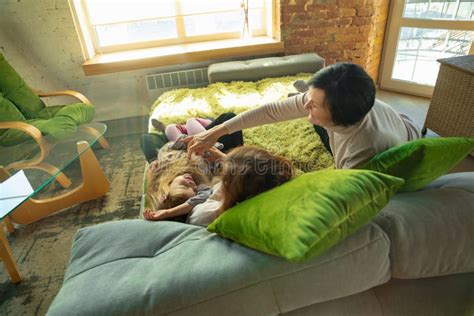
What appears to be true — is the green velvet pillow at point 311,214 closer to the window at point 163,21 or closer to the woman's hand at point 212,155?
the woman's hand at point 212,155

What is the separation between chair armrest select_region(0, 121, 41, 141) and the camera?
6.79 feet

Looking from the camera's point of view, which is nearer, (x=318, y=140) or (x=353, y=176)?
(x=353, y=176)

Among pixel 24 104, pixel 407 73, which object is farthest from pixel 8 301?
pixel 407 73

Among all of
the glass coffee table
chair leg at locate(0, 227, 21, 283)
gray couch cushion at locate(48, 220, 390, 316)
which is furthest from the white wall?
gray couch cushion at locate(48, 220, 390, 316)

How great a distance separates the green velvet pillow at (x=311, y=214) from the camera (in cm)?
65

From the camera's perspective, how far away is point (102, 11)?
305 cm

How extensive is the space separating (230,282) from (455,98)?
2.38m

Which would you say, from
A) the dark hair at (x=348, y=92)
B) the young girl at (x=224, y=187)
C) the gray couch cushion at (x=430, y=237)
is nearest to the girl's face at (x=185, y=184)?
the young girl at (x=224, y=187)

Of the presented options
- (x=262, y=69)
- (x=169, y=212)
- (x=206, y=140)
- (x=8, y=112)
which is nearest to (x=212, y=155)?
(x=206, y=140)

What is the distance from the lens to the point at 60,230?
195cm

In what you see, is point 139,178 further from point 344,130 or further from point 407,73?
point 407,73

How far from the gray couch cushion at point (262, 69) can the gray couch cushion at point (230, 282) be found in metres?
2.24

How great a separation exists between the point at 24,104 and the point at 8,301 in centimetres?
164

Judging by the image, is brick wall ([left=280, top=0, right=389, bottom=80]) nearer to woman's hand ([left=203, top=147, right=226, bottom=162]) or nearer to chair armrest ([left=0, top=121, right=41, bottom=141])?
woman's hand ([left=203, top=147, right=226, bottom=162])
